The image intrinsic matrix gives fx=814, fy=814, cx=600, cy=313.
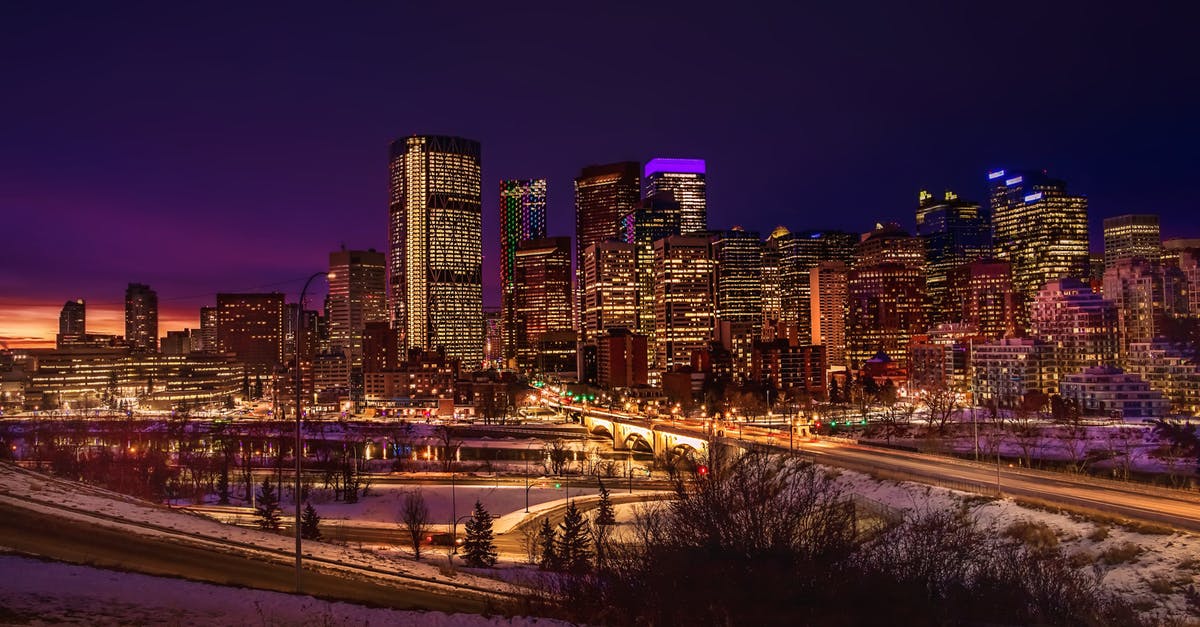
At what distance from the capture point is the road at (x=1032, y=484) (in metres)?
34.6

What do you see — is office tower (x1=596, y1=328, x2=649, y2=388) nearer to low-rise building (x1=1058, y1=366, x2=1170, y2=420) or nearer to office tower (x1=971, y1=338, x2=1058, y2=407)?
office tower (x1=971, y1=338, x2=1058, y2=407)

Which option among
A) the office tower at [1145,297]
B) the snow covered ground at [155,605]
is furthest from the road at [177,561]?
the office tower at [1145,297]

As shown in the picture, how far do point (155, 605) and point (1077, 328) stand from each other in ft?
483

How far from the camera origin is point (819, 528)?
21.0 m

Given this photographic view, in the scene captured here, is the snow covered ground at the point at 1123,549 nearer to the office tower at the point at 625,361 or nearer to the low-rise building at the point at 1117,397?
Answer: the low-rise building at the point at 1117,397

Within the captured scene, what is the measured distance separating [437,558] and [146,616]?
2620 centimetres

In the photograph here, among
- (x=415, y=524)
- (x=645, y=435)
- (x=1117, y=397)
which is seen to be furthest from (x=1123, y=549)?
(x=1117, y=397)

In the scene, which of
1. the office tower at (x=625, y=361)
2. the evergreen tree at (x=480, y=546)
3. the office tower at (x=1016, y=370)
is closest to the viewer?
the evergreen tree at (x=480, y=546)

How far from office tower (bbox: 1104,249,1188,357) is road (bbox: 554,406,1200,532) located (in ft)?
394

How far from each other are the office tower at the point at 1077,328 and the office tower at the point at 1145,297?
20298 mm

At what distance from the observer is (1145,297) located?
159250 millimetres

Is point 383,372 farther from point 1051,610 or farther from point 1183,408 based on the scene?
point 1051,610

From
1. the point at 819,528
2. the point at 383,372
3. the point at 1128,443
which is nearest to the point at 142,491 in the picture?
the point at 819,528

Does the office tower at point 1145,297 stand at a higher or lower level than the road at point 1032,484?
higher
